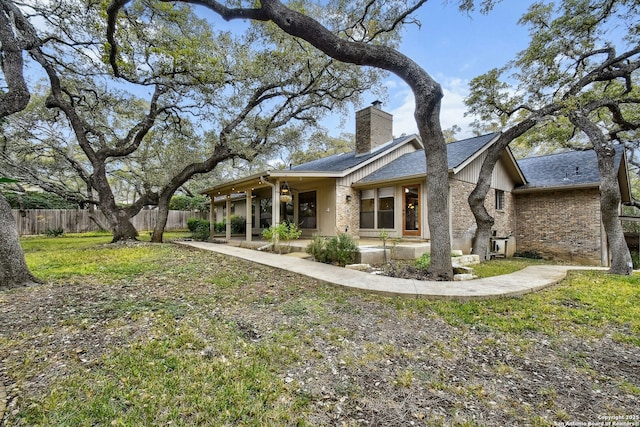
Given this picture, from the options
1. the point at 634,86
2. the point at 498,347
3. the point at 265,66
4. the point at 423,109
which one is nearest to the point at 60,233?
the point at 265,66

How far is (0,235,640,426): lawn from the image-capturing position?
2029 mm

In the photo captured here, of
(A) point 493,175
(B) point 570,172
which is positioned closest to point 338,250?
(A) point 493,175

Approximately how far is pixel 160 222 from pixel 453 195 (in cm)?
1155

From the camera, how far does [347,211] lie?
11.1 metres

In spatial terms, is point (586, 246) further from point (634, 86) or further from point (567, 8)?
point (567, 8)

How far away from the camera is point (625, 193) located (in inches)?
482

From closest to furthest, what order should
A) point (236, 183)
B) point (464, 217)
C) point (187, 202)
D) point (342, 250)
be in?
point (342, 250)
point (464, 217)
point (236, 183)
point (187, 202)

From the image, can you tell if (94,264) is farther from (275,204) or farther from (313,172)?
(313,172)

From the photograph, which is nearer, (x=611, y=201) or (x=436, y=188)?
(x=436, y=188)

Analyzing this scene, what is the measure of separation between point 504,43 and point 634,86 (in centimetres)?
406

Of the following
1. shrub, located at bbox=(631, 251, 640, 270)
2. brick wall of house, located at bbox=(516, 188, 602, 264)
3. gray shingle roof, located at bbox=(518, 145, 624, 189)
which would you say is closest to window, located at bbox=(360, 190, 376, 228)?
gray shingle roof, located at bbox=(518, 145, 624, 189)

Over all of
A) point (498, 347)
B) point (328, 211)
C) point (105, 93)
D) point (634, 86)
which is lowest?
point (498, 347)

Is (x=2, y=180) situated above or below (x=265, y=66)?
below

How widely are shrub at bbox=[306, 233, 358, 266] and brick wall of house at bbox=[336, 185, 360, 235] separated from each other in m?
3.19
